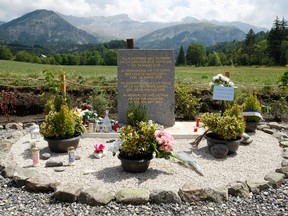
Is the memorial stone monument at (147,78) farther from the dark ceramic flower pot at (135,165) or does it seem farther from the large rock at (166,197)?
the large rock at (166,197)

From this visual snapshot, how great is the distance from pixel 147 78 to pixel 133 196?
214 inches

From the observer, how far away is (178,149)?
8016 mm

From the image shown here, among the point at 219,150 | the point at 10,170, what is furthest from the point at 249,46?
the point at 10,170

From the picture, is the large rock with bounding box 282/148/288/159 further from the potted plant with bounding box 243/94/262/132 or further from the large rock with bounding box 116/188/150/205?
the large rock with bounding box 116/188/150/205

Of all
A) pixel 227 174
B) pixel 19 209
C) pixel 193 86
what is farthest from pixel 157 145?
pixel 193 86

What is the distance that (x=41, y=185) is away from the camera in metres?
5.50

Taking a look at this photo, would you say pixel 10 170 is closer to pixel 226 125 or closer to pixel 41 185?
pixel 41 185

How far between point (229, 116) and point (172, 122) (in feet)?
9.98

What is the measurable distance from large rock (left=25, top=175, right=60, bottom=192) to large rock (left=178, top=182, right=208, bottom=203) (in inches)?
89.5

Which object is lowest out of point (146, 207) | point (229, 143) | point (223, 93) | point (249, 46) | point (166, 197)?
point (146, 207)

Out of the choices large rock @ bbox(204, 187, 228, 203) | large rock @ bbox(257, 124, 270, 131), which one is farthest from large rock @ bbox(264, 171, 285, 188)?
large rock @ bbox(257, 124, 270, 131)

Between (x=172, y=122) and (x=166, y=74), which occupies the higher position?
(x=166, y=74)

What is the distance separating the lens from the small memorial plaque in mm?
7902

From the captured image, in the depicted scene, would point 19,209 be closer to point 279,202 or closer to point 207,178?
point 207,178
